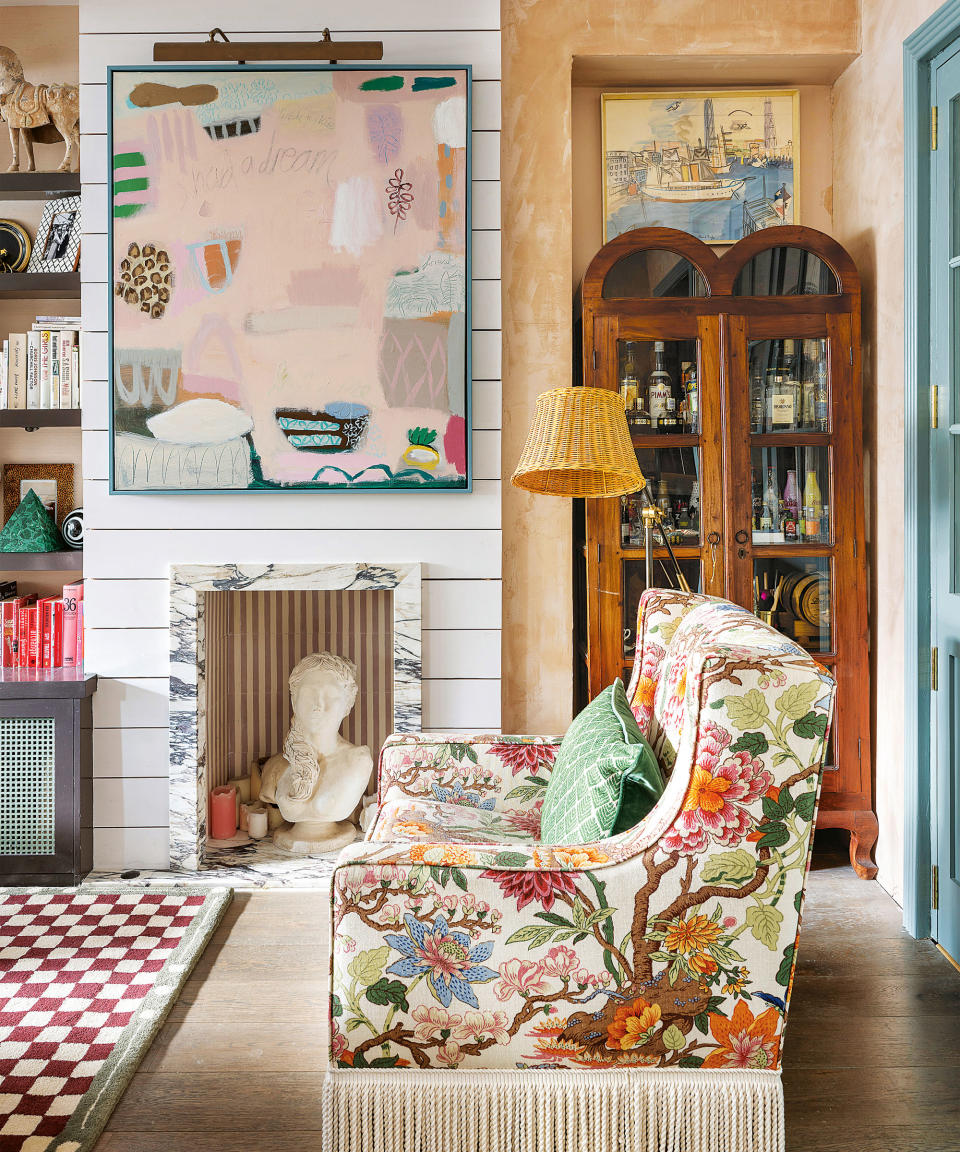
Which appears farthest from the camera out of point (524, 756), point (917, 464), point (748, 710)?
point (917, 464)

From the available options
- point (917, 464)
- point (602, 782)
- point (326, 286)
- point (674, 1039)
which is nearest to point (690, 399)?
point (917, 464)

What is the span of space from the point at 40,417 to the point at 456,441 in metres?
1.32

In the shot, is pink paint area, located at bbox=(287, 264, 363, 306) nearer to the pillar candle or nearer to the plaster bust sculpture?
the plaster bust sculpture

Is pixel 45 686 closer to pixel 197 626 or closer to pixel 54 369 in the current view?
pixel 197 626

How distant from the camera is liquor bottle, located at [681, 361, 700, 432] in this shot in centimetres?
284

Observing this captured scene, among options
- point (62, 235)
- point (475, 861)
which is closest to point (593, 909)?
point (475, 861)

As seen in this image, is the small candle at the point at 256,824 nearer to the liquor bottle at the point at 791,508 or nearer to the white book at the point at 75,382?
the white book at the point at 75,382

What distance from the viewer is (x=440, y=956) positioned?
143 centimetres

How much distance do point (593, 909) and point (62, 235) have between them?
2670 mm

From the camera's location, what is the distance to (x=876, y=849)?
285 cm

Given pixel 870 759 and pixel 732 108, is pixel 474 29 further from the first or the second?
pixel 870 759

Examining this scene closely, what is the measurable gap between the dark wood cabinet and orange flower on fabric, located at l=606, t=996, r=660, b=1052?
191 cm

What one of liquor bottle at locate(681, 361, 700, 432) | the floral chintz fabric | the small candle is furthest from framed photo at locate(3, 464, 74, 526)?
the floral chintz fabric

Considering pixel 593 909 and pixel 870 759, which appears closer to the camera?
pixel 593 909
